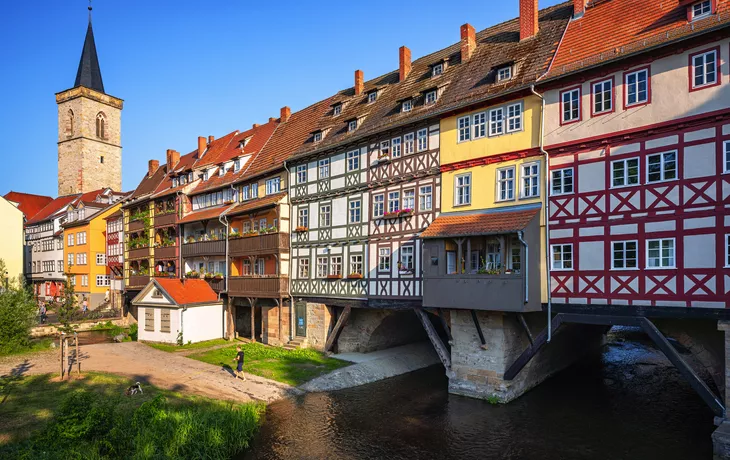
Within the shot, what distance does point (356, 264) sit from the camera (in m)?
25.5

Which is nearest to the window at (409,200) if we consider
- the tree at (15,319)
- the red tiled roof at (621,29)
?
the red tiled roof at (621,29)

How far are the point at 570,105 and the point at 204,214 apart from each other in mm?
26358

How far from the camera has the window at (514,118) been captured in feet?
62.5

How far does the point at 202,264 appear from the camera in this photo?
37500 mm

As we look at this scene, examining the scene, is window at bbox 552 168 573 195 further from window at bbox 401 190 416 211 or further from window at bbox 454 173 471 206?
window at bbox 401 190 416 211

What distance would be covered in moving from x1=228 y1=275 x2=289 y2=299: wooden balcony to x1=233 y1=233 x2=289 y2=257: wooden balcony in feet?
5.24

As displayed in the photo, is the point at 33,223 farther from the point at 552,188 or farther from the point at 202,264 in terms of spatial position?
the point at 552,188

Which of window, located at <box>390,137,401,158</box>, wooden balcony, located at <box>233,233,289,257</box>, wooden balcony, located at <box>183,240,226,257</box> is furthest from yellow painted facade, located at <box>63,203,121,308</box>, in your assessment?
window, located at <box>390,137,401,158</box>

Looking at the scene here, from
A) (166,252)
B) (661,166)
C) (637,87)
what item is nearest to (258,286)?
(166,252)

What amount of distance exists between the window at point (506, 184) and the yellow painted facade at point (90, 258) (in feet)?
153

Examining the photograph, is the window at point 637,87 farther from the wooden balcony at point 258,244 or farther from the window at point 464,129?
the wooden balcony at point 258,244

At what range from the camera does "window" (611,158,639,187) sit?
52.7 feet

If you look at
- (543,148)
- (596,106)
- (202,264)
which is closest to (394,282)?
(543,148)

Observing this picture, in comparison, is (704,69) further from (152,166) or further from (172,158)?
(152,166)
